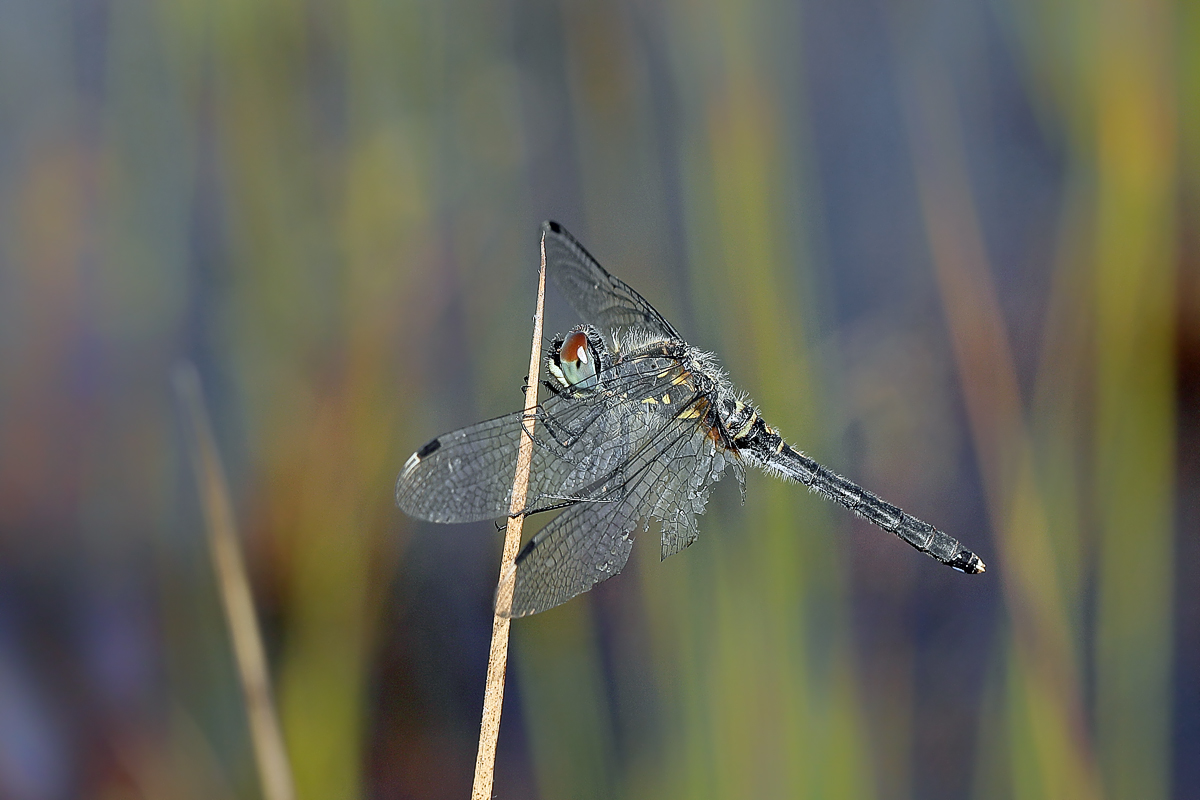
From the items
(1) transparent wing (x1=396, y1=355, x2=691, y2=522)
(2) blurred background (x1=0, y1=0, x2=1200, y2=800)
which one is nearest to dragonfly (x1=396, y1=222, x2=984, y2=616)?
(1) transparent wing (x1=396, y1=355, x2=691, y2=522)

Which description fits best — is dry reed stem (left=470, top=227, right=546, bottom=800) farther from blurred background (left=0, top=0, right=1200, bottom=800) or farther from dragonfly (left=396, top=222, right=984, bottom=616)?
blurred background (left=0, top=0, right=1200, bottom=800)

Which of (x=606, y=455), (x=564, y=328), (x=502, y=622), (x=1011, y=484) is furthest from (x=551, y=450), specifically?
(x=1011, y=484)

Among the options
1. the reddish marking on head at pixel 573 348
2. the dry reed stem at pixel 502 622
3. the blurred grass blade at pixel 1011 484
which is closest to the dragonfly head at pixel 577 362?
the reddish marking on head at pixel 573 348

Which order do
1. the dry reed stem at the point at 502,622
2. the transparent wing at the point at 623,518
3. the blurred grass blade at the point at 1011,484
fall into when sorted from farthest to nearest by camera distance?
the blurred grass blade at the point at 1011,484 → the transparent wing at the point at 623,518 → the dry reed stem at the point at 502,622

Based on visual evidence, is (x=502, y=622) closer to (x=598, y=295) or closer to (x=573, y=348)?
(x=573, y=348)

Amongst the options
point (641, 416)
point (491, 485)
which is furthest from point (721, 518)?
A: point (491, 485)

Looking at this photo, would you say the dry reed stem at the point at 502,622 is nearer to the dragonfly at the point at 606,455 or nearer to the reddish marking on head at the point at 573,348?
the dragonfly at the point at 606,455
